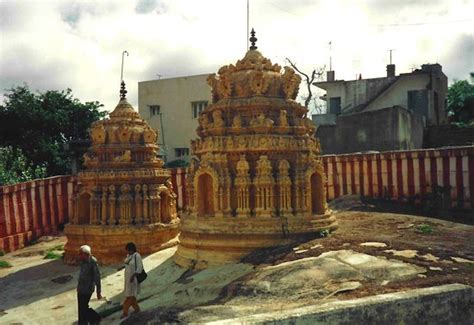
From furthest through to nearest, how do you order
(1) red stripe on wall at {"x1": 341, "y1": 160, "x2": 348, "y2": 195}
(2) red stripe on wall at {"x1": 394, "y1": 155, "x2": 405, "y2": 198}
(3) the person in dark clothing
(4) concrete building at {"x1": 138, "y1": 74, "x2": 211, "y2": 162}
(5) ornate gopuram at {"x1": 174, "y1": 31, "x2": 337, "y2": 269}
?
(4) concrete building at {"x1": 138, "y1": 74, "x2": 211, "y2": 162} < (1) red stripe on wall at {"x1": 341, "y1": 160, "x2": 348, "y2": 195} < (2) red stripe on wall at {"x1": 394, "y1": 155, "x2": 405, "y2": 198} < (5) ornate gopuram at {"x1": 174, "y1": 31, "x2": 337, "y2": 269} < (3) the person in dark clothing

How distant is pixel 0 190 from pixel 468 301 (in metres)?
19.4

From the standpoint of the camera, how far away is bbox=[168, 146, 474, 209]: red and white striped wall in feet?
62.1

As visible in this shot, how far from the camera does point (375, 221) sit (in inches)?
591

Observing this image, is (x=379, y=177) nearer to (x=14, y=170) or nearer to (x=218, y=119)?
(x=218, y=119)

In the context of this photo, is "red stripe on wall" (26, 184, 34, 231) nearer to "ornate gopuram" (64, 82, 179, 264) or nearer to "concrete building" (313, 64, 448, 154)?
"ornate gopuram" (64, 82, 179, 264)

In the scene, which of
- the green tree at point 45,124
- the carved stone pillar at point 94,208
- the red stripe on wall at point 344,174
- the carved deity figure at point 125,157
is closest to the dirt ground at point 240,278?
the carved stone pillar at point 94,208

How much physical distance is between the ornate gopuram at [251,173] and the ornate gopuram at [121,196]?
3538 millimetres

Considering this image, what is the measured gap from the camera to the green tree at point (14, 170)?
28.0 m

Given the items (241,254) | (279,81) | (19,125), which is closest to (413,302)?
(241,254)

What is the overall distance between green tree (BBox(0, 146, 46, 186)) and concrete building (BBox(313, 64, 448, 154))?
673 inches

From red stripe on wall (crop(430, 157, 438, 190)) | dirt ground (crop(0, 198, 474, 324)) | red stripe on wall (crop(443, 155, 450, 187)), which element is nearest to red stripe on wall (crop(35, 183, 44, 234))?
dirt ground (crop(0, 198, 474, 324))

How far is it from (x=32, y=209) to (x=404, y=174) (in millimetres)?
16859

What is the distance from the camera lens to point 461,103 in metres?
39.4

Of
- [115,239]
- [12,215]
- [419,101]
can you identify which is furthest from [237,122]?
[419,101]
